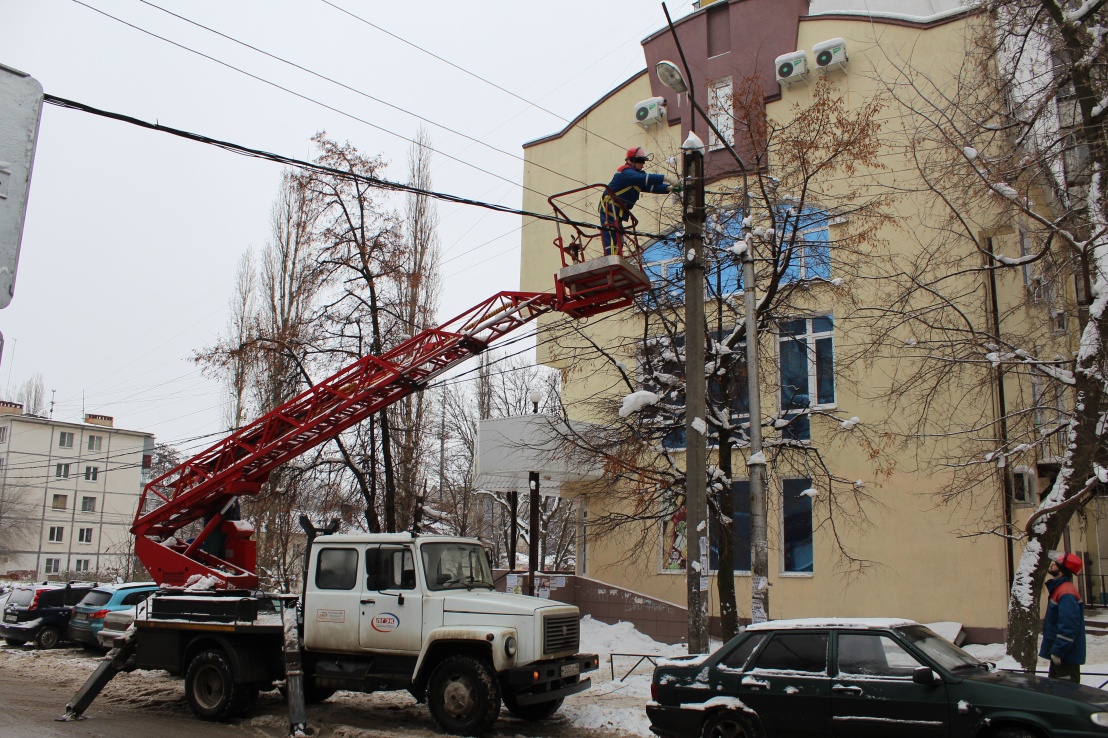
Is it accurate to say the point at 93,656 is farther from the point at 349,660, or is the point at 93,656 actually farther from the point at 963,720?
the point at 963,720

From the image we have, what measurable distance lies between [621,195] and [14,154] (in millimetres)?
8932

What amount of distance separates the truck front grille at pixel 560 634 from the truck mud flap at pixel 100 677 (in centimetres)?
608

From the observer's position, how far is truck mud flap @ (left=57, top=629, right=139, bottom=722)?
35.1 ft

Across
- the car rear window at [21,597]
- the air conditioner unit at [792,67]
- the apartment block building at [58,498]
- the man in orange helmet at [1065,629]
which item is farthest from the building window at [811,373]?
the apartment block building at [58,498]

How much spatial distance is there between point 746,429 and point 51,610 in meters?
16.1

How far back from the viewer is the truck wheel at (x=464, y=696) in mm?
9516

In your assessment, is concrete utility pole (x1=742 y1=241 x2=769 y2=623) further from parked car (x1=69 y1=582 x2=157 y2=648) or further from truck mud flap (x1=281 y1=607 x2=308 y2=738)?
parked car (x1=69 y1=582 x2=157 y2=648)

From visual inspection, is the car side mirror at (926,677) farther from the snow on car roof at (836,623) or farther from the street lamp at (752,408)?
the street lamp at (752,408)

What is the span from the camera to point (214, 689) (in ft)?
36.5

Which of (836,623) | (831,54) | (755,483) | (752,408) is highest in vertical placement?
(831,54)

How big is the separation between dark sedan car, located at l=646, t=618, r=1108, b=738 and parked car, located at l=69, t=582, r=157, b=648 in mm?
13382

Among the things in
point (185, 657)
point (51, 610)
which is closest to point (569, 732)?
point (185, 657)

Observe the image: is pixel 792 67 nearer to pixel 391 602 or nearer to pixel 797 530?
pixel 797 530

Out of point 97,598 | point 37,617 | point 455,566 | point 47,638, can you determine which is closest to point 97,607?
point 97,598
